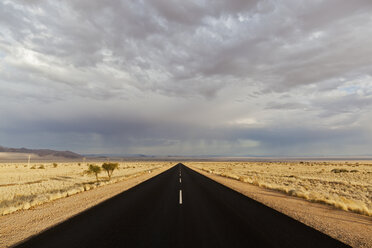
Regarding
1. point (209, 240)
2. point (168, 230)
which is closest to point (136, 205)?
point (168, 230)

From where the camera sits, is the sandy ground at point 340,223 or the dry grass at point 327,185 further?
the dry grass at point 327,185

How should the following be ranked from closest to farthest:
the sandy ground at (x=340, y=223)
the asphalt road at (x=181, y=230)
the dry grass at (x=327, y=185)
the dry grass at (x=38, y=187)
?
the asphalt road at (x=181, y=230) < the sandy ground at (x=340, y=223) < the dry grass at (x=327, y=185) < the dry grass at (x=38, y=187)

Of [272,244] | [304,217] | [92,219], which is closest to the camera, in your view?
[272,244]

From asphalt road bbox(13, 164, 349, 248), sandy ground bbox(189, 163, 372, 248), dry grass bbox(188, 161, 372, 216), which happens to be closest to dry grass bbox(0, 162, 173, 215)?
asphalt road bbox(13, 164, 349, 248)

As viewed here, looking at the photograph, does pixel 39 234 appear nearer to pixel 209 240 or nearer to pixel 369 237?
pixel 209 240

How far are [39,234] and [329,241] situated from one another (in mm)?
7626

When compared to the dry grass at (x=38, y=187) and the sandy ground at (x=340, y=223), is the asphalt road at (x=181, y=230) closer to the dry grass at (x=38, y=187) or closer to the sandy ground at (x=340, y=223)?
the sandy ground at (x=340, y=223)

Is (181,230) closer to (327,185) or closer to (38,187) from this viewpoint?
(38,187)

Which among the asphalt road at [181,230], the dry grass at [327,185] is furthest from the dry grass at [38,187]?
the dry grass at [327,185]

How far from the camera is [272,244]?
17.1ft

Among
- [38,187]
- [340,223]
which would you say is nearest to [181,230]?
[340,223]

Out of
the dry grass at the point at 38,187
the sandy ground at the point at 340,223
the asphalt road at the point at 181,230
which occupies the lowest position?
the dry grass at the point at 38,187

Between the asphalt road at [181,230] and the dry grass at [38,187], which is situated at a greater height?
the asphalt road at [181,230]

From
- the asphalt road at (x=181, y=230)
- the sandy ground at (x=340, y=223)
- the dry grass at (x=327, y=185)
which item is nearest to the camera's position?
the asphalt road at (x=181, y=230)
